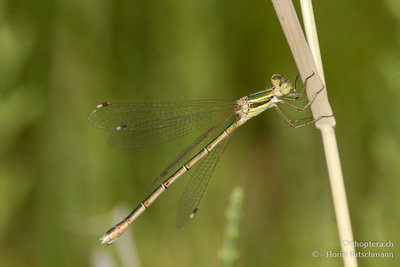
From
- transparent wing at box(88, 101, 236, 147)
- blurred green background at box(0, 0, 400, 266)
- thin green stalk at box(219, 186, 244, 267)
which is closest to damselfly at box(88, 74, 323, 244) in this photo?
transparent wing at box(88, 101, 236, 147)

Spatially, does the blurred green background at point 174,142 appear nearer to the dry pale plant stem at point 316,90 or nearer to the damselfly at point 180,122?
the damselfly at point 180,122

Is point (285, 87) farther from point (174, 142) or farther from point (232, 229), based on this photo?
point (232, 229)

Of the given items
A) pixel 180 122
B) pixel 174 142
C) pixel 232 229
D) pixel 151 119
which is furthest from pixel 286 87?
pixel 232 229

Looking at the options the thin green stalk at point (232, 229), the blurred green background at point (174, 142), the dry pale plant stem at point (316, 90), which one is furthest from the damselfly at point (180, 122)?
the thin green stalk at point (232, 229)

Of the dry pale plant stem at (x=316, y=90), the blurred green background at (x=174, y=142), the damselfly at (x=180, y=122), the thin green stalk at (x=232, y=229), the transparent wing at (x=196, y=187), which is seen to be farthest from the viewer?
the blurred green background at (x=174, y=142)

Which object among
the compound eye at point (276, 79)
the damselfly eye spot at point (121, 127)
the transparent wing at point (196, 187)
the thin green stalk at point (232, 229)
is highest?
the damselfly eye spot at point (121, 127)

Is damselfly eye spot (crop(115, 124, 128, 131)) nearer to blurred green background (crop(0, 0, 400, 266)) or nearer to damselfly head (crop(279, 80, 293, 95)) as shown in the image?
blurred green background (crop(0, 0, 400, 266))

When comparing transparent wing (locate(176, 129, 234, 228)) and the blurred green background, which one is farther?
the blurred green background

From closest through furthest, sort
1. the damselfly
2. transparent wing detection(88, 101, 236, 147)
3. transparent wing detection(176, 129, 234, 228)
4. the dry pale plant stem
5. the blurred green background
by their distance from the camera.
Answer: the dry pale plant stem < transparent wing detection(176, 129, 234, 228) < the damselfly < transparent wing detection(88, 101, 236, 147) < the blurred green background
